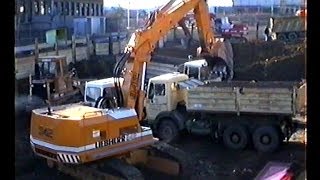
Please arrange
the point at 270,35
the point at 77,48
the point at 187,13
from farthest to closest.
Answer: the point at 270,35 < the point at 77,48 < the point at 187,13

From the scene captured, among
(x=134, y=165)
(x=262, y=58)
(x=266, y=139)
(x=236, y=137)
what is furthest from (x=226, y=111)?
(x=262, y=58)

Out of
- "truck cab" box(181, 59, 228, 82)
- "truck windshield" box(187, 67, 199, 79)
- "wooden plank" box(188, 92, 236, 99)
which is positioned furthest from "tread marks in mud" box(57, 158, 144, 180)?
"truck windshield" box(187, 67, 199, 79)

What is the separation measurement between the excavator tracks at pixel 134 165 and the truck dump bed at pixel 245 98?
0.82 m

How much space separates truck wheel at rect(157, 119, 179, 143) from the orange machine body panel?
140cm

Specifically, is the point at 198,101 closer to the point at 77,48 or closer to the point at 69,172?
the point at 69,172

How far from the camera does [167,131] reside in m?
6.36

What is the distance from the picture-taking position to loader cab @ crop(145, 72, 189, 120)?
6371 mm

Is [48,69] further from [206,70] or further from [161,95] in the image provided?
[206,70]

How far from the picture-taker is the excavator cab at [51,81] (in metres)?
7.02

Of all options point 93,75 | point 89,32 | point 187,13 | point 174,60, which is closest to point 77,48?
point 93,75

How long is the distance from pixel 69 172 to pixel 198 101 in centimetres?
192

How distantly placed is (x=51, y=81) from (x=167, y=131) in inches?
70.5

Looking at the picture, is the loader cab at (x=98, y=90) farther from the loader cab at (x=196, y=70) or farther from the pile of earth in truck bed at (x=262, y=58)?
the pile of earth in truck bed at (x=262, y=58)

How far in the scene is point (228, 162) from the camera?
5.78 meters
